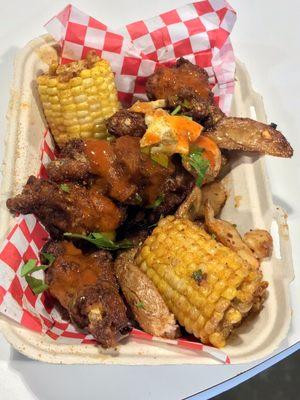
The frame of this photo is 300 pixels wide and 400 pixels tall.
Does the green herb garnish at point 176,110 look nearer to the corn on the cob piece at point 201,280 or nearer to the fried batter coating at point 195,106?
the fried batter coating at point 195,106

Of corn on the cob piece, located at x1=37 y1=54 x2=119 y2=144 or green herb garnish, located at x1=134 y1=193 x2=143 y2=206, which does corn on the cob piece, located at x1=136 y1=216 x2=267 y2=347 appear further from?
corn on the cob piece, located at x1=37 y1=54 x2=119 y2=144

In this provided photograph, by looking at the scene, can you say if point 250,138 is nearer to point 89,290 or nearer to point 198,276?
point 198,276

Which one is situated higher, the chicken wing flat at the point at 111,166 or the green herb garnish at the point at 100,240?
the chicken wing flat at the point at 111,166

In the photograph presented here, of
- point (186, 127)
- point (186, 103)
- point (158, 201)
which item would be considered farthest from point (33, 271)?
point (186, 103)

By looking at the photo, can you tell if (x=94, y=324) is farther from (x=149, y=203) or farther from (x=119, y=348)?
(x=149, y=203)

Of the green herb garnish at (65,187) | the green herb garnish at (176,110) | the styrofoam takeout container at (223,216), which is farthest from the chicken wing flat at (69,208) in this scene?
the green herb garnish at (176,110)

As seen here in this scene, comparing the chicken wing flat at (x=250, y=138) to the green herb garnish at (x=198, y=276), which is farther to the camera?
the chicken wing flat at (x=250, y=138)

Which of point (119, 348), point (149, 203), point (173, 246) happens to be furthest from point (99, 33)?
point (119, 348)
